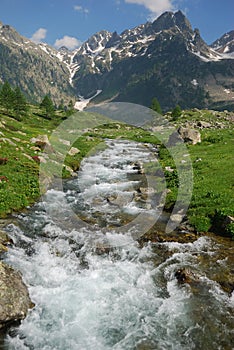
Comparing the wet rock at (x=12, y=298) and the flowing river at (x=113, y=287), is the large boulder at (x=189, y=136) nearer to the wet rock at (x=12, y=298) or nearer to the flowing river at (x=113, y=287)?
the flowing river at (x=113, y=287)

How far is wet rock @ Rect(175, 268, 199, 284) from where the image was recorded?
14609mm

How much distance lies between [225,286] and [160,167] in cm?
2408

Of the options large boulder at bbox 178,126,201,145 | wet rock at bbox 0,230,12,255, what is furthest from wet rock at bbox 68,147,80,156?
wet rock at bbox 0,230,12,255

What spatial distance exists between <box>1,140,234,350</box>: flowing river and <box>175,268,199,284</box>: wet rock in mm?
155

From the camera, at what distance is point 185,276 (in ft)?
48.4

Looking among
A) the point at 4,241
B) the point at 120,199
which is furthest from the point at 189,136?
the point at 4,241

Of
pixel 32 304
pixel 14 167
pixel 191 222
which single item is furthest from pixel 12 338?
pixel 14 167

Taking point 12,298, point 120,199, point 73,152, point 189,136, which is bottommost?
point 12,298

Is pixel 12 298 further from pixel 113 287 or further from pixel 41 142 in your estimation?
pixel 41 142

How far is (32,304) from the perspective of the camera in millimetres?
12680

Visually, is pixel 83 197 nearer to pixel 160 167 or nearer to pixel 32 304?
pixel 160 167

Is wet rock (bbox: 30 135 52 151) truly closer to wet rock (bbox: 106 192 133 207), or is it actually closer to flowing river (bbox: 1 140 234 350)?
wet rock (bbox: 106 192 133 207)

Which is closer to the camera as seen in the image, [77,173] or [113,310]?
[113,310]

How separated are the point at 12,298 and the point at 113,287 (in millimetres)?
4991
